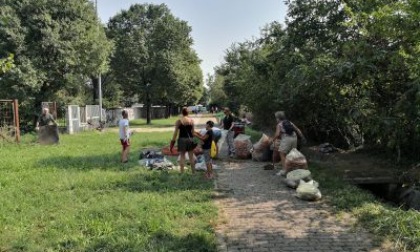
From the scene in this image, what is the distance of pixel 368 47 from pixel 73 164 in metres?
8.41

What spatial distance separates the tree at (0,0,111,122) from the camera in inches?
1077

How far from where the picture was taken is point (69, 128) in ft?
95.7

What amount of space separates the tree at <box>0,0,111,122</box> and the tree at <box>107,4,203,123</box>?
1488 centimetres

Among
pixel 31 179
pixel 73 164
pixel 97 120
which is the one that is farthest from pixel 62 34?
pixel 31 179

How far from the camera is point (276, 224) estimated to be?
7559mm

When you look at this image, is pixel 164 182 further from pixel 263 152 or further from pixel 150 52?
pixel 150 52

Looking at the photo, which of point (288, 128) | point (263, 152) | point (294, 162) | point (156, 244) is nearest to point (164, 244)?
point (156, 244)

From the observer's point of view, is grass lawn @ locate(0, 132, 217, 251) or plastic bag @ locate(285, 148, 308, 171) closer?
grass lawn @ locate(0, 132, 217, 251)

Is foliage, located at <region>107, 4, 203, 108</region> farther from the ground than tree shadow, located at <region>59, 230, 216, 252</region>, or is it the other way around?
foliage, located at <region>107, 4, 203, 108</region>

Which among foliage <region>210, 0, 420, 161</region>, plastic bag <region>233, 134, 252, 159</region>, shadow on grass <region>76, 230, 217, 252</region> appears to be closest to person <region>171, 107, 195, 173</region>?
foliage <region>210, 0, 420, 161</region>

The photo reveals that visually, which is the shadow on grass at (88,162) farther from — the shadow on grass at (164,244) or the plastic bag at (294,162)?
the shadow on grass at (164,244)

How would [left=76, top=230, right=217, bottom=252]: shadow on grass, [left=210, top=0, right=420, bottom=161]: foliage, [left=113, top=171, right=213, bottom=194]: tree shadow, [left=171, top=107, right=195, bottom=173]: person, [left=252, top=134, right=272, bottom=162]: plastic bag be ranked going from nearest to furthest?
[left=76, top=230, right=217, bottom=252]: shadow on grass → [left=210, top=0, right=420, bottom=161]: foliage → [left=113, top=171, right=213, bottom=194]: tree shadow → [left=171, top=107, right=195, bottom=173]: person → [left=252, top=134, right=272, bottom=162]: plastic bag

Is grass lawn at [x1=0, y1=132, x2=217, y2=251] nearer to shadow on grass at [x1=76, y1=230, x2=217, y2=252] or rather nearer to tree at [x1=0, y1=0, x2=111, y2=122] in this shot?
shadow on grass at [x1=76, y1=230, x2=217, y2=252]

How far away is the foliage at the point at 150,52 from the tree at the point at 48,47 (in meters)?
14.9
